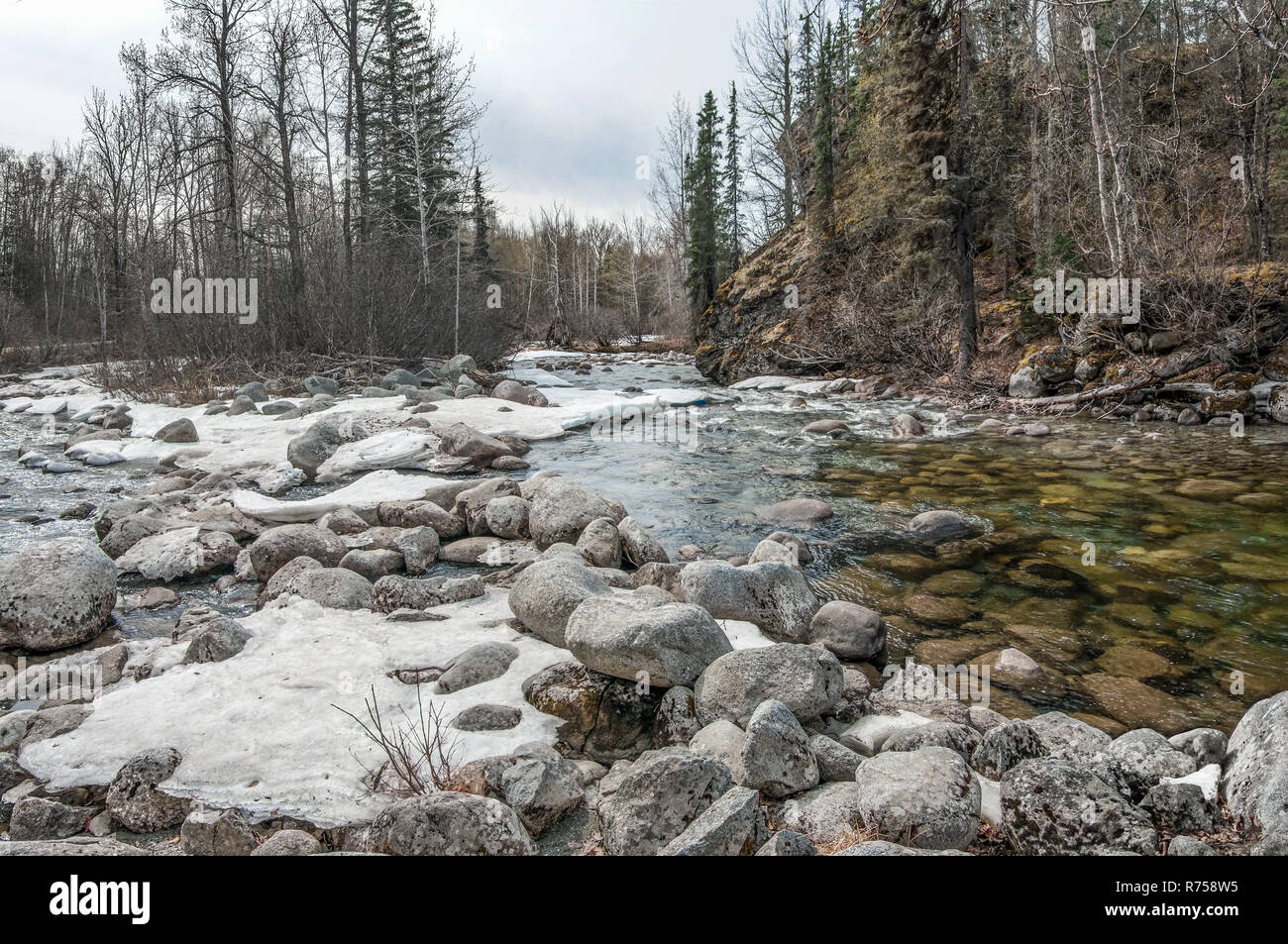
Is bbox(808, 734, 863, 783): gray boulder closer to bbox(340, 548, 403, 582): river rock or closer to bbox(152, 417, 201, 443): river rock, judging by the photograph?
bbox(340, 548, 403, 582): river rock

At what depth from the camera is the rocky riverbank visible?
6.97 ft

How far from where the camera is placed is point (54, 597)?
3938mm

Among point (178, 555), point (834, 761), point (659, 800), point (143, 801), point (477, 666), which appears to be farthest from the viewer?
point (178, 555)

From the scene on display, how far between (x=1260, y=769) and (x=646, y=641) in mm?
2142

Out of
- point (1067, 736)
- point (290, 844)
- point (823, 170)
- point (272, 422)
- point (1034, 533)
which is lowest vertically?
point (1067, 736)

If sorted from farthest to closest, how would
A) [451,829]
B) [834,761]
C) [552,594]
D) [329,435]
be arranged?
[329,435] < [552,594] < [834,761] < [451,829]

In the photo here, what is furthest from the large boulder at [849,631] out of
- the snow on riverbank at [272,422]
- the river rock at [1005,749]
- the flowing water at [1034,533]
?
the snow on riverbank at [272,422]

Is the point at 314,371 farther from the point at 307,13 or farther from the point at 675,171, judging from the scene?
the point at 675,171

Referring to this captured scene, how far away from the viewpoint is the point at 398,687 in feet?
10.7

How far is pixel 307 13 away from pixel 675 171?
2581cm

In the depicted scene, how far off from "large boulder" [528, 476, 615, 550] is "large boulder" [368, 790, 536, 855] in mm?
3452

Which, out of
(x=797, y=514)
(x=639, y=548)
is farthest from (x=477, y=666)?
(x=797, y=514)

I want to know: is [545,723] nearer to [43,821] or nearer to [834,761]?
[834,761]
